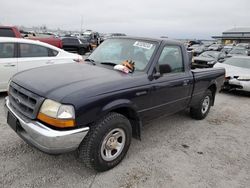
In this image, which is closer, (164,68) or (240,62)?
(164,68)

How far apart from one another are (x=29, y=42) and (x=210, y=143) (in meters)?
5.13

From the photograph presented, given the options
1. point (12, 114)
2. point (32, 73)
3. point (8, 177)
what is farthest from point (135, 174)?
point (32, 73)

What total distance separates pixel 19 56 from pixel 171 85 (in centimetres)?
415

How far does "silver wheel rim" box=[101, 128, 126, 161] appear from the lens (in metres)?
3.01

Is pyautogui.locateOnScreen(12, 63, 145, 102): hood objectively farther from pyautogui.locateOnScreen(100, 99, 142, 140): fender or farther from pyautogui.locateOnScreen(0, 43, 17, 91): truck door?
pyautogui.locateOnScreen(0, 43, 17, 91): truck door

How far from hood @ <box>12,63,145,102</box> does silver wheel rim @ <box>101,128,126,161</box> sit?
0.63 m

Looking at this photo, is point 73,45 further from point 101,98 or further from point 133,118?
point 101,98

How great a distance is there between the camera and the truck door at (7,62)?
18.4 ft

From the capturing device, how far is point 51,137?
96.5 inches

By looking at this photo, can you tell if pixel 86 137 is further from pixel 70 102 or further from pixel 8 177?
pixel 8 177

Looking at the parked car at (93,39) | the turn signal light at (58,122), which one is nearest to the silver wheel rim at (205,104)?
the turn signal light at (58,122)

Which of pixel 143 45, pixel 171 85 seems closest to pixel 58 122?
pixel 143 45

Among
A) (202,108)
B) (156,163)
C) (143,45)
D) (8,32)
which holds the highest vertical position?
(8,32)

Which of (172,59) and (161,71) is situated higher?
(172,59)
